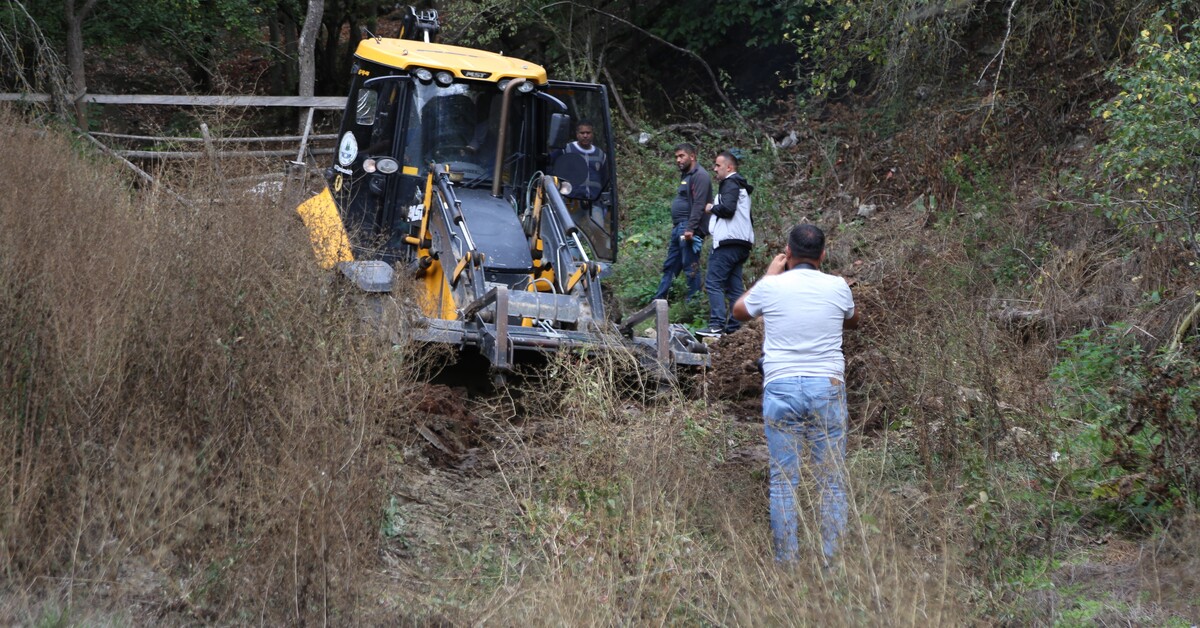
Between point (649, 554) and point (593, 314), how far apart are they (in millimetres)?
3751

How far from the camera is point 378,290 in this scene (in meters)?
8.01

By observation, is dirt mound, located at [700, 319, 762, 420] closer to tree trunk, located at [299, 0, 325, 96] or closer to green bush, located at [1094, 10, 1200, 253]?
green bush, located at [1094, 10, 1200, 253]

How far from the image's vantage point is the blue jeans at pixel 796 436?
4926 millimetres

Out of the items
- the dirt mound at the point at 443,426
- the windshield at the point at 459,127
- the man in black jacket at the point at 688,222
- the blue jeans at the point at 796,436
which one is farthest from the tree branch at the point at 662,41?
the blue jeans at the point at 796,436

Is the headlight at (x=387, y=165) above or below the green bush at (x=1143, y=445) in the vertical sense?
above

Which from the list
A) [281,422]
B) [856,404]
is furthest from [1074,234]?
[281,422]

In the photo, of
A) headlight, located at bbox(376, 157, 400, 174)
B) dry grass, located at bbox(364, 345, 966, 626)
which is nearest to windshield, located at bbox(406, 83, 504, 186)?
headlight, located at bbox(376, 157, 400, 174)

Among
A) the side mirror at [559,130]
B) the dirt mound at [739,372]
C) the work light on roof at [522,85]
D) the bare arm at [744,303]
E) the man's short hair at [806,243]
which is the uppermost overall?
the work light on roof at [522,85]

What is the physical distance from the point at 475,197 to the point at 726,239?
7.52 feet

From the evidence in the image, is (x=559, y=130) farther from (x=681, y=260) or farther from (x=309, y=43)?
(x=309, y=43)

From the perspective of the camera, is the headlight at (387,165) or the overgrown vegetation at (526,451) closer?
the overgrown vegetation at (526,451)

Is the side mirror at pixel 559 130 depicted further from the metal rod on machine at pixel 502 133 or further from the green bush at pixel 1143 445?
the green bush at pixel 1143 445

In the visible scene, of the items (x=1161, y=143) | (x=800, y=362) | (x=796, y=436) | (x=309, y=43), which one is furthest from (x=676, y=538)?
(x=309, y=43)

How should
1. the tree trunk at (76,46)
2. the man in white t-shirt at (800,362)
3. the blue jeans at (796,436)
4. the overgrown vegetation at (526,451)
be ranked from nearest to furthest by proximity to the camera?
the overgrown vegetation at (526,451) < the blue jeans at (796,436) < the man in white t-shirt at (800,362) < the tree trunk at (76,46)
